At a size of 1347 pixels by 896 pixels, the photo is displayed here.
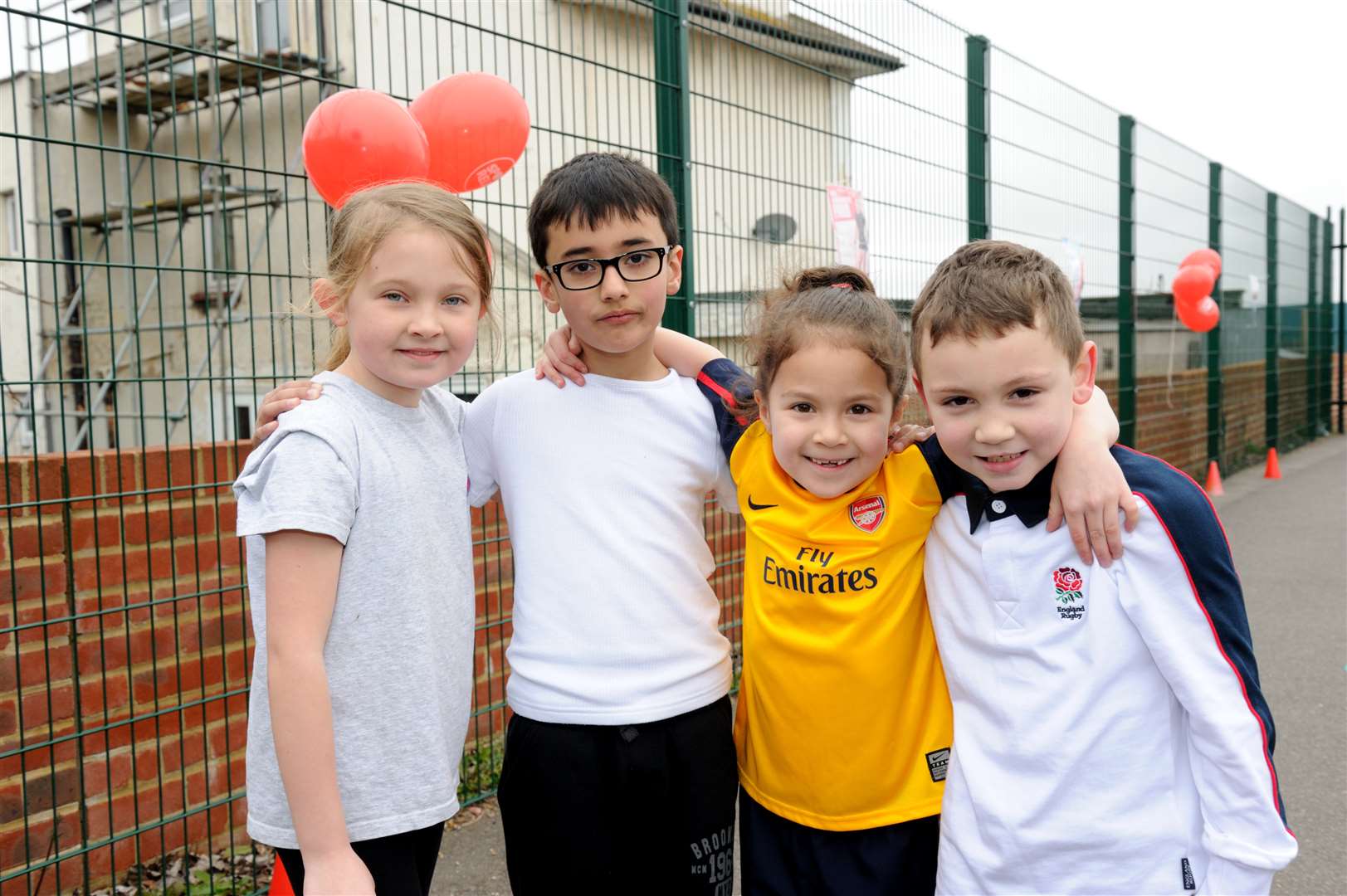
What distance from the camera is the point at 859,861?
5.77 ft

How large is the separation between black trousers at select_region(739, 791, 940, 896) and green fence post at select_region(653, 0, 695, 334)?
226 centimetres

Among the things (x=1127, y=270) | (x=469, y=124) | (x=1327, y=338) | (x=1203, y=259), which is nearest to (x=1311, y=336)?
(x=1327, y=338)

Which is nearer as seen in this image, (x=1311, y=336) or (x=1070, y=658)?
(x=1070, y=658)

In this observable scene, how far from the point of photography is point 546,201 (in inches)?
75.4

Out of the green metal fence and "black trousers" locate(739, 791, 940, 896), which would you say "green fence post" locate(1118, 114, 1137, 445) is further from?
"black trousers" locate(739, 791, 940, 896)

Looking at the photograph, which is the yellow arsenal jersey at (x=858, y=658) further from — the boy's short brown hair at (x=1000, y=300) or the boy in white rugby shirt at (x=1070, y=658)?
the boy's short brown hair at (x=1000, y=300)

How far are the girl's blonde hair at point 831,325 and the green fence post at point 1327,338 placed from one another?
51.3 feet

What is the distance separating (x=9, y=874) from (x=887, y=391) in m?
2.31

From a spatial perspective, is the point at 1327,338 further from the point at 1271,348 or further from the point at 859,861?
the point at 859,861

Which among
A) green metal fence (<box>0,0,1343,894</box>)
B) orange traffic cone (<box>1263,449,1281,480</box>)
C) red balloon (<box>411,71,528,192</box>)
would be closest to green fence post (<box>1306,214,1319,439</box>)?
orange traffic cone (<box>1263,449,1281,480</box>)

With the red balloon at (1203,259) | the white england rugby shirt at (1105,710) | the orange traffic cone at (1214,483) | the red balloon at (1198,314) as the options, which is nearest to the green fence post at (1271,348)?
the orange traffic cone at (1214,483)

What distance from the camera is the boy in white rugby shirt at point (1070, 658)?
4.90 feet

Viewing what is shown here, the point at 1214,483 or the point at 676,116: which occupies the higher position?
the point at 676,116

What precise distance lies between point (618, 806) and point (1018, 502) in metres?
0.90
